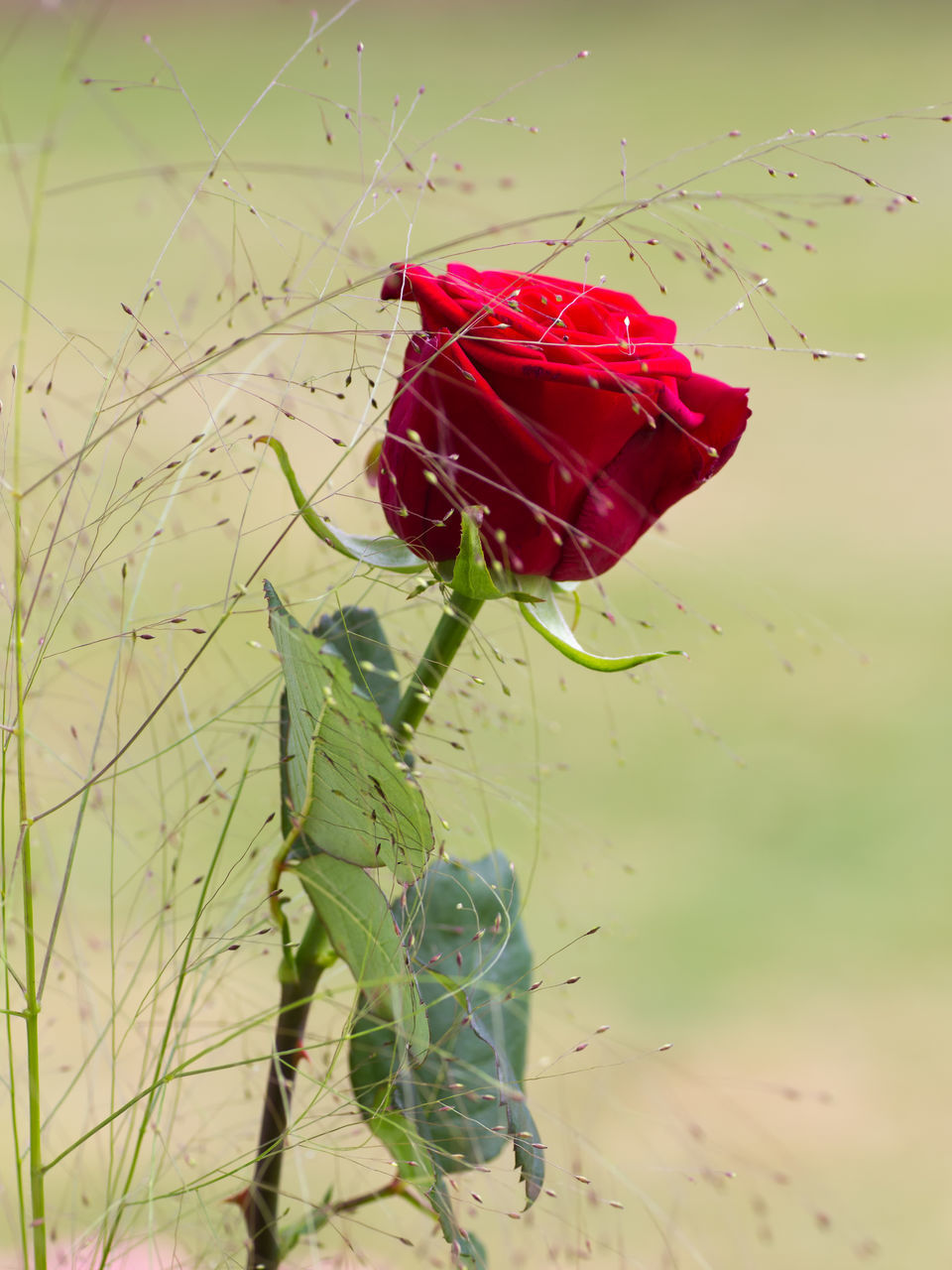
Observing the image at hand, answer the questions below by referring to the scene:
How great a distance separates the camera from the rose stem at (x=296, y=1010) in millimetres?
161

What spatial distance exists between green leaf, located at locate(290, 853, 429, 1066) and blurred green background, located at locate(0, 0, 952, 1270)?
0.01 m

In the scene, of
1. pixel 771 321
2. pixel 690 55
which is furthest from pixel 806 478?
pixel 690 55

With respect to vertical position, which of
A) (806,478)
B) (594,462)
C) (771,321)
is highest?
(594,462)

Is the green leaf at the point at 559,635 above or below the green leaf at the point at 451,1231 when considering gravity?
above

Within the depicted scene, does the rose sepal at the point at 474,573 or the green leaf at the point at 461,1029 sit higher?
the rose sepal at the point at 474,573

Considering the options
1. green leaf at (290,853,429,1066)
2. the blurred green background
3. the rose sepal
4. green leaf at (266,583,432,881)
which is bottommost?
the blurred green background

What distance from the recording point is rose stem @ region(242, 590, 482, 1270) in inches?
6.4

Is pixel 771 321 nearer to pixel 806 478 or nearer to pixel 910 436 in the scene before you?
pixel 806 478

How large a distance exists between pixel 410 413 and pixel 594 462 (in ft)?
0.08

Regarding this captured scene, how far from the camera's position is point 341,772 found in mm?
146

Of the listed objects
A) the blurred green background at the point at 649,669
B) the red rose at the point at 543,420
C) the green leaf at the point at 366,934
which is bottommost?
the blurred green background at the point at 649,669

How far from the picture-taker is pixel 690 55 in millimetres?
3223

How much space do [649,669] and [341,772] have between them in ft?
0.16

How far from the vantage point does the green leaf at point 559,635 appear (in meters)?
0.15
